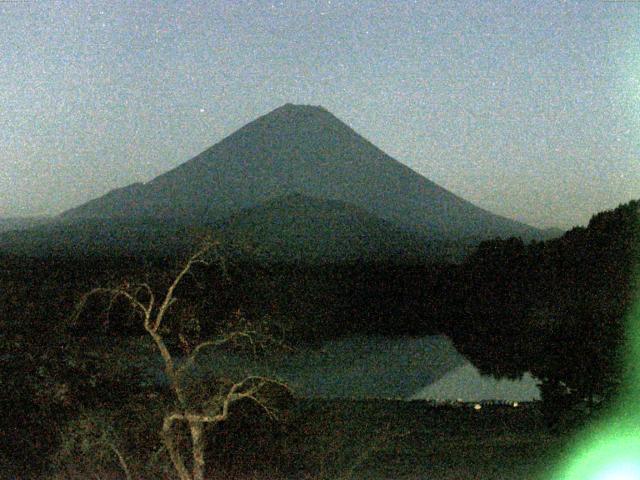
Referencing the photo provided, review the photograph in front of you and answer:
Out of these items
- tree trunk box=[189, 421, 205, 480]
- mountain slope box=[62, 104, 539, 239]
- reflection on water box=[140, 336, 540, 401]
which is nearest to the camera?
tree trunk box=[189, 421, 205, 480]

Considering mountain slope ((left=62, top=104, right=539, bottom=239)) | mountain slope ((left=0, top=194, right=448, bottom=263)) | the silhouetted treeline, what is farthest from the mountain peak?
the silhouetted treeline

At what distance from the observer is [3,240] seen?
71875mm

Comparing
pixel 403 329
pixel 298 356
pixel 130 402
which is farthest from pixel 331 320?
pixel 130 402

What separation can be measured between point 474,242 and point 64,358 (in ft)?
218

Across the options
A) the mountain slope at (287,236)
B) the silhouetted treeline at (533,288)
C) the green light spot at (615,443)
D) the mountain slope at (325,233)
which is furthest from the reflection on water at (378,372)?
the mountain slope at (325,233)

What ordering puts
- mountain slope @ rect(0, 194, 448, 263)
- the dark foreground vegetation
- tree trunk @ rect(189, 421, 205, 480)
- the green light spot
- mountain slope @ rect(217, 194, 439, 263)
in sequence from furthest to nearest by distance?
mountain slope @ rect(0, 194, 448, 263)
mountain slope @ rect(217, 194, 439, 263)
the dark foreground vegetation
the green light spot
tree trunk @ rect(189, 421, 205, 480)

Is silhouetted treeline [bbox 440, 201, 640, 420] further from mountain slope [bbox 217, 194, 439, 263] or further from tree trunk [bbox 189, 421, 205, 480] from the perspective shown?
mountain slope [bbox 217, 194, 439, 263]

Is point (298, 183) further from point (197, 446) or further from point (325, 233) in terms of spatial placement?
point (197, 446)

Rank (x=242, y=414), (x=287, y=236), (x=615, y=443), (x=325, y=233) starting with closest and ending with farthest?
(x=615, y=443) < (x=242, y=414) < (x=287, y=236) < (x=325, y=233)

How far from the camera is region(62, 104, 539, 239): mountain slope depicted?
295 ft

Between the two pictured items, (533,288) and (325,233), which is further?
(325,233)

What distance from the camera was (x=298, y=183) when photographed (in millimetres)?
99688

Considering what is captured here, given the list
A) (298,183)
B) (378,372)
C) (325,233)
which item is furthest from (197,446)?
(298,183)

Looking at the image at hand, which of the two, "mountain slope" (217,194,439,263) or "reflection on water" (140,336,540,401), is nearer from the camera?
"reflection on water" (140,336,540,401)
